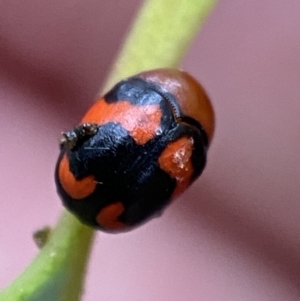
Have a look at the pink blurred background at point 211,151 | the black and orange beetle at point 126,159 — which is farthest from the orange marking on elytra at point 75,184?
the pink blurred background at point 211,151

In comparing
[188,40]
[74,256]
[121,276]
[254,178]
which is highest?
[188,40]

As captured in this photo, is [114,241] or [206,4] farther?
[114,241]

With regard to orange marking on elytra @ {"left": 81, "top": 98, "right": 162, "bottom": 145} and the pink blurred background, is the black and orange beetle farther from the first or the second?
the pink blurred background

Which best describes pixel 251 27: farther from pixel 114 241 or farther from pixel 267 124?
pixel 114 241

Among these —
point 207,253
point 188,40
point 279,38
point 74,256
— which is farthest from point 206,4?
point 207,253

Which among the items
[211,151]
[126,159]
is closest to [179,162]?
[126,159]

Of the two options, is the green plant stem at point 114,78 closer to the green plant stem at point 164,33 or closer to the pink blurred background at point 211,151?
the green plant stem at point 164,33
